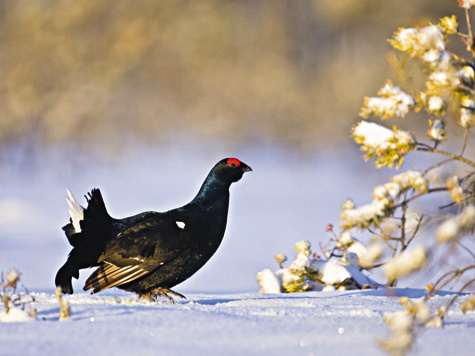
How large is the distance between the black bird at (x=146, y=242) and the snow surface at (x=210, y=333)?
1.12 metres

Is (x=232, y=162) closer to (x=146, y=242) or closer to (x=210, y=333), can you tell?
(x=146, y=242)

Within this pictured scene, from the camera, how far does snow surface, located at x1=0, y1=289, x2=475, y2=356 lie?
3.17 meters

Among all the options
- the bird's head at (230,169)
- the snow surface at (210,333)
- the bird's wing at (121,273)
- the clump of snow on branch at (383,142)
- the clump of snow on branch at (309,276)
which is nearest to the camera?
the snow surface at (210,333)

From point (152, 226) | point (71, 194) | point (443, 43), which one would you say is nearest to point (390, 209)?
point (443, 43)

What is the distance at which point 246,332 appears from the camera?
350 cm

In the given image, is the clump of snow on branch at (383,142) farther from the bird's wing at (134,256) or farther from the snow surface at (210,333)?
the bird's wing at (134,256)

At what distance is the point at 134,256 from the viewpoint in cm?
552

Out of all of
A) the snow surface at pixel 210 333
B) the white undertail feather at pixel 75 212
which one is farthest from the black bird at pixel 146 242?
the snow surface at pixel 210 333

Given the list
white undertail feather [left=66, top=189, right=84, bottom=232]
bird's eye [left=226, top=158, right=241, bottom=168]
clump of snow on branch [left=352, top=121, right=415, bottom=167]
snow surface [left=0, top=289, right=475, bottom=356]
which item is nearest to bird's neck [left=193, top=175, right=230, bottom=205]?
bird's eye [left=226, top=158, right=241, bottom=168]

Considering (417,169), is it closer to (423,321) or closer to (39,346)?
(423,321)

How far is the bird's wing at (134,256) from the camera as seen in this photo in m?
5.44

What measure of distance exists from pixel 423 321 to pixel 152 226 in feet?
9.96

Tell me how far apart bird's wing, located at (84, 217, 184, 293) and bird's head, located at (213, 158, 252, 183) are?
0.87 m

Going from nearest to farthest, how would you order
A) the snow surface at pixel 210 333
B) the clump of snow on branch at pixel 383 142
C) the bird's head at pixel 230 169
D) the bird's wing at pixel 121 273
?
the snow surface at pixel 210 333 → the clump of snow on branch at pixel 383 142 → the bird's wing at pixel 121 273 → the bird's head at pixel 230 169
